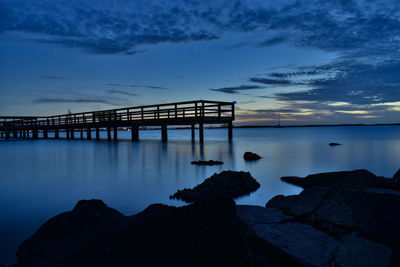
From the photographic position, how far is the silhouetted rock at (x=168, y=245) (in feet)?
6.56

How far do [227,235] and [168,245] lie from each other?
0.51 m

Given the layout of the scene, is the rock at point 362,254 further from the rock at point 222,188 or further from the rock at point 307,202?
the rock at point 222,188

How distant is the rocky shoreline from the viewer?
205cm

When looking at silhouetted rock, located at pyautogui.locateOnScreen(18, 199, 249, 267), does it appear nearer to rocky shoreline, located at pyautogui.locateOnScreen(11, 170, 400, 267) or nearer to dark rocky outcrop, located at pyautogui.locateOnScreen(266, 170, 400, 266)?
rocky shoreline, located at pyautogui.locateOnScreen(11, 170, 400, 267)

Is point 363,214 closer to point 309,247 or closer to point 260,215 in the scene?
point 309,247

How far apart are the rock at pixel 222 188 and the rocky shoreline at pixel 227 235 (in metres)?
1.84

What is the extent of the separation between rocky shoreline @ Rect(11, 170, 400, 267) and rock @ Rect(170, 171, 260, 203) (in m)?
1.84

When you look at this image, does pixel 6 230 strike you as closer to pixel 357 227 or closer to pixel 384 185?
pixel 357 227

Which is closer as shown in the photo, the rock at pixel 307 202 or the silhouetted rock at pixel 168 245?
the silhouetted rock at pixel 168 245

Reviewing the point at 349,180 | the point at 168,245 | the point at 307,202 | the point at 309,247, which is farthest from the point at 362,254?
the point at 349,180

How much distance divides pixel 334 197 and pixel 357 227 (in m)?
0.60

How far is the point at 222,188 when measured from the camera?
576 centimetres

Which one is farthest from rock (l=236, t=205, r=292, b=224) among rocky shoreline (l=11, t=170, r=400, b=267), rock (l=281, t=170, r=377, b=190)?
rock (l=281, t=170, r=377, b=190)

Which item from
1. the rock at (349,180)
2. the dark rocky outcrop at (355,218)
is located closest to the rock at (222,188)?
the dark rocky outcrop at (355,218)
